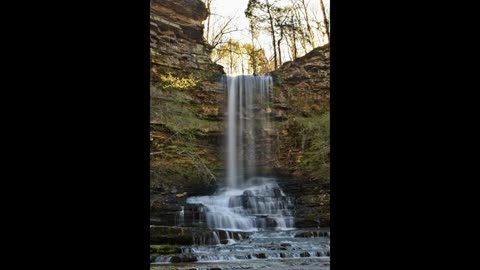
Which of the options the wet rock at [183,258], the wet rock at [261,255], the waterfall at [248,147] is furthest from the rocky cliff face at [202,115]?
the wet rock at [183,258]

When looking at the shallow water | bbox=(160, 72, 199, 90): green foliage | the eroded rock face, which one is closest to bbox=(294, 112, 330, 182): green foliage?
the eroded rock face

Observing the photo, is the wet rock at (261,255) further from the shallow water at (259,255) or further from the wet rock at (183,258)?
the wet rock at (183,258)

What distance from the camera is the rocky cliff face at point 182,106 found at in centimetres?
1404

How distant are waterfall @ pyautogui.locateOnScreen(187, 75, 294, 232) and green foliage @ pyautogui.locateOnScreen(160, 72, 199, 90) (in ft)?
3.94

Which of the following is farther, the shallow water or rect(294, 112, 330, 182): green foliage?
rect(294, 112, 330, 182): green foliage

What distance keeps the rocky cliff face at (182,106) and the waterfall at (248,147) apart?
43 cm

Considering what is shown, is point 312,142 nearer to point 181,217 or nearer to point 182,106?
point 182,106

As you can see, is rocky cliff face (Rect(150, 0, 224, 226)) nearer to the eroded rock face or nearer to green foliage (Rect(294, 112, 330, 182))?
the eroded rock face

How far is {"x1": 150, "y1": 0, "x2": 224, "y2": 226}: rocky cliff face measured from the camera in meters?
14.0

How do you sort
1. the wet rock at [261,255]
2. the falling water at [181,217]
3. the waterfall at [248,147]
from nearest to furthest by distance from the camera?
the wet rock at [261,255], the falling water at [181,217], the waterfall at [248,147]
